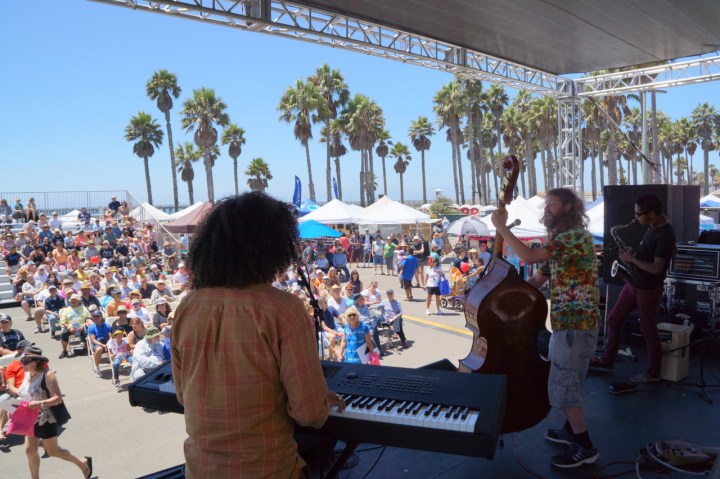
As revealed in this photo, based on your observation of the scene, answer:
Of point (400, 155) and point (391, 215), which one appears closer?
point (391, 215)

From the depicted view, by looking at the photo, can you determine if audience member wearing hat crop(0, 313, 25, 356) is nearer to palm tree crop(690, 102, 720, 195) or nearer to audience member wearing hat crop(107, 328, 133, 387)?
audience member wearing hat crop(107, 328, 133, 387)

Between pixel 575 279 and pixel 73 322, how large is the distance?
8.94m

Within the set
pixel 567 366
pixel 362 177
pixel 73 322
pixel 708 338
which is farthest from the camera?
pixel 362 177

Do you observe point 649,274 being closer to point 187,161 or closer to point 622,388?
point 622,388

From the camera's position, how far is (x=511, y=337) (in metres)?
2.86

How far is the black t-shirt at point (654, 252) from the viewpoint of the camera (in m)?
3.89

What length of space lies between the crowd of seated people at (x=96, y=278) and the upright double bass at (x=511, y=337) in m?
1.75

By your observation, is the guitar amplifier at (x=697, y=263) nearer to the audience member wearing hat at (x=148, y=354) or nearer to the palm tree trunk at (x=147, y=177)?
the audience member wearing hat at (x=148, y=354)

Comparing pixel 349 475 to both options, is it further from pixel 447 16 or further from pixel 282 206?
pixel 447 16

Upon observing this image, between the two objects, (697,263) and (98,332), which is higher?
(697,263)

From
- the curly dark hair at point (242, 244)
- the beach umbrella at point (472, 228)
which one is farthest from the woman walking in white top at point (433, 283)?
the curly dark hair at point (242, 244)

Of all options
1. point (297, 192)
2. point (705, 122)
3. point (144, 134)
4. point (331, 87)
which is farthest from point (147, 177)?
point (705, 122)

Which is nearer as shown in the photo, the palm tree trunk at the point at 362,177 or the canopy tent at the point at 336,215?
the canopy tent at the point at 336,215

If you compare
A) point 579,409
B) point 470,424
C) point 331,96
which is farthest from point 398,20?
point 331,96
